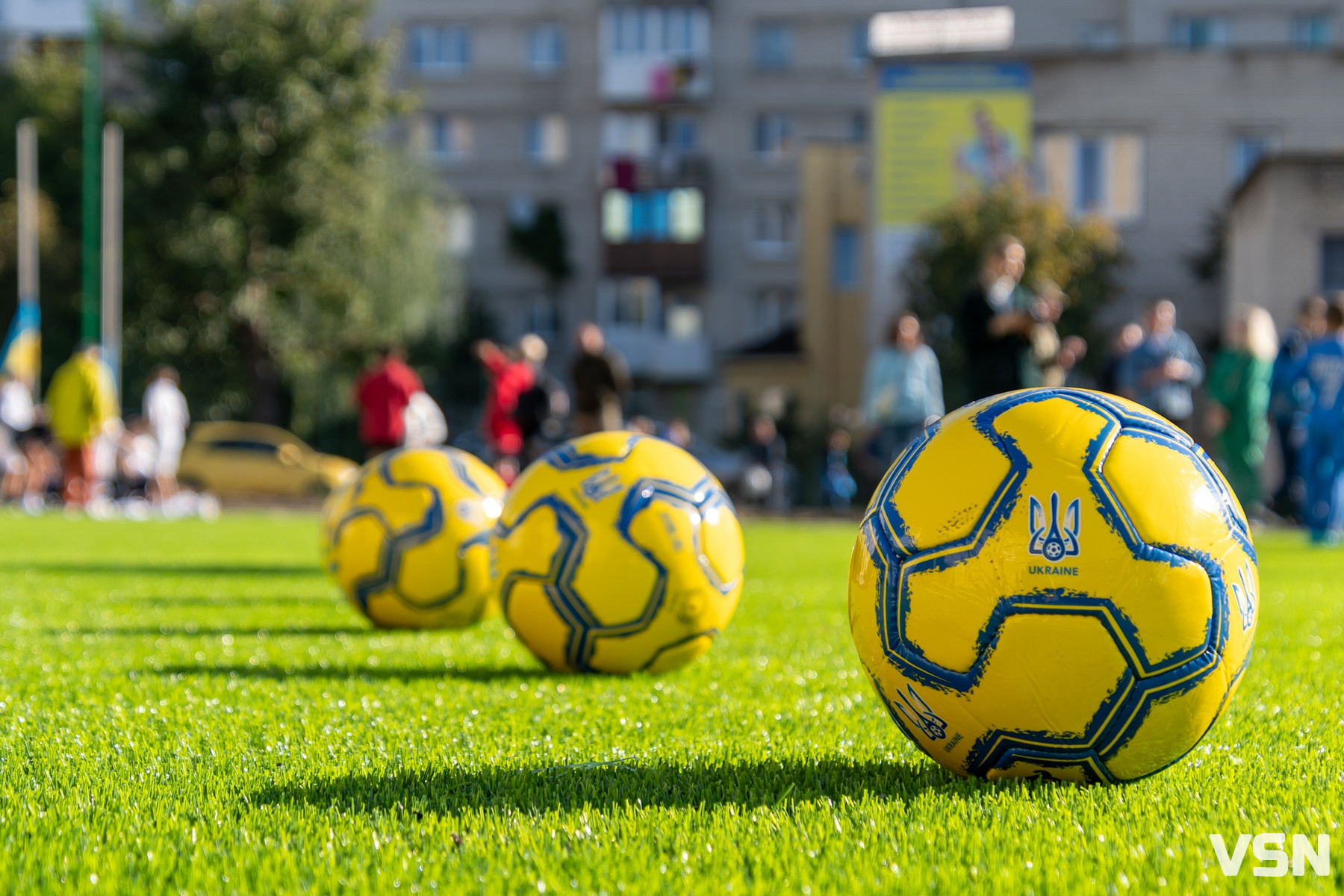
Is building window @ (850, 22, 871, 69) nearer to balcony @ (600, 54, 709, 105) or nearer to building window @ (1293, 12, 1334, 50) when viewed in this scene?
balcony @ (600, 54, 709, 105)

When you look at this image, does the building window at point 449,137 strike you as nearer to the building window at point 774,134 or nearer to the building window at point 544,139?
the building window at point 544,139

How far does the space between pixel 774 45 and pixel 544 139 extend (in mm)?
9585

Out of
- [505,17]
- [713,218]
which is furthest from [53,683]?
[505,17]

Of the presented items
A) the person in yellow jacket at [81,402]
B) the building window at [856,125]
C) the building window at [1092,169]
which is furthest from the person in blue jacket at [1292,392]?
the building window at [856,125]

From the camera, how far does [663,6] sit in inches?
2069

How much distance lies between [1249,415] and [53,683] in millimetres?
13939

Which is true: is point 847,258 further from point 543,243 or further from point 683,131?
point 543,243

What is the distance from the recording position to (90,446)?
20344 mm

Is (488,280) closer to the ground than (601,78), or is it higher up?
closer to the ground

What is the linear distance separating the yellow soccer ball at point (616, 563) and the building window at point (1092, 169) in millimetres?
30799

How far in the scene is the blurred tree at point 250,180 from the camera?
37750 mm

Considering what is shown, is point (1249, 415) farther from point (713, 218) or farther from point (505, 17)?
point (505, 17)

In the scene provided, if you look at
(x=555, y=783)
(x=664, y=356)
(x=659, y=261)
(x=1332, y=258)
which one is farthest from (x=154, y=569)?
(x=659, y=261)

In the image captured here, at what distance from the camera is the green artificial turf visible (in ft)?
9.88
